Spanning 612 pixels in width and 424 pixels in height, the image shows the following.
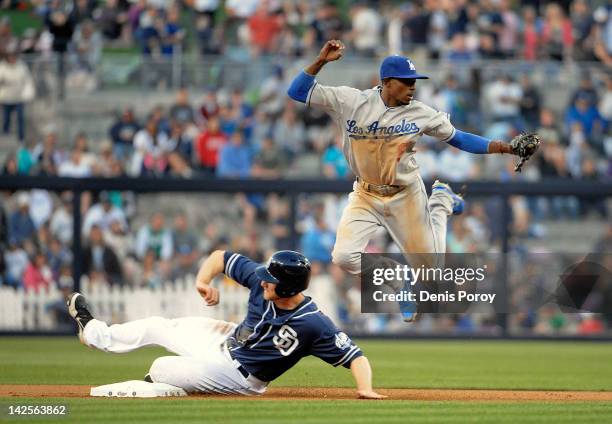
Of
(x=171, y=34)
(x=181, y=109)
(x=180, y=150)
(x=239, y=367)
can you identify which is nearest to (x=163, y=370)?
(x=239, y=367)

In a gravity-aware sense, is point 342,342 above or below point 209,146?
below

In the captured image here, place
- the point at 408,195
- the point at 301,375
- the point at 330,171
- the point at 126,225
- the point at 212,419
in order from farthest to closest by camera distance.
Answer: the point at 330,171 → the point at 126,225 → the point at 301,375 → the point at 408,195 → the point at 212,419

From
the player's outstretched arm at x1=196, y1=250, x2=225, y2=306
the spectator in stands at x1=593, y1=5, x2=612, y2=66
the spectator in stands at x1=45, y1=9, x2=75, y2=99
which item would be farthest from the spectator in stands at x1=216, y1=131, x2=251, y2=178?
the player's outstretched arm at x1=196, y1=250, x2=225, y2=306

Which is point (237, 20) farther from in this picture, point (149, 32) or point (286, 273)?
point (286, 273)

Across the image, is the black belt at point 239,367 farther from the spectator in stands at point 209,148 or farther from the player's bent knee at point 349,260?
the spectator in stands at point 209,148

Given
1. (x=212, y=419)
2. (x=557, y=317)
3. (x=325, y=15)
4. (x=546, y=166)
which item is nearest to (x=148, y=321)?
(x=212, y=419)

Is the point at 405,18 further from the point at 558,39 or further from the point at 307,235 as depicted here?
the point at 307,235

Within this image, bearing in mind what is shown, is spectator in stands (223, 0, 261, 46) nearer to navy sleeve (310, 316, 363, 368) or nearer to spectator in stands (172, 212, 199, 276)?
spectator in stands (172, 212, 199, 276)
